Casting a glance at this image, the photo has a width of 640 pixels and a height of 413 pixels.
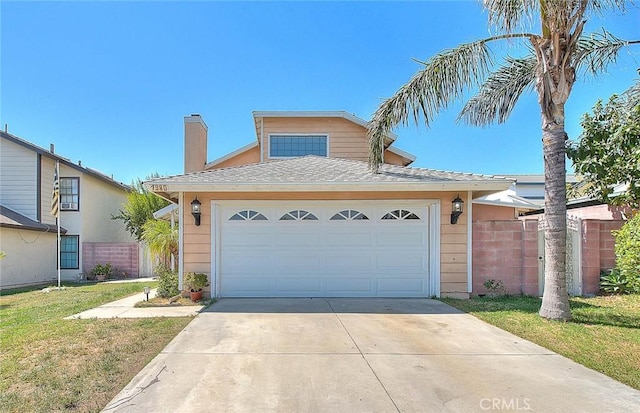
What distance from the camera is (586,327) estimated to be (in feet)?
19.5

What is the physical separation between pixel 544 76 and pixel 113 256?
17.6 meters

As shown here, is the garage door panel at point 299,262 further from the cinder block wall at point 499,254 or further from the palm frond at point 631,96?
the palm frond at point 631,96

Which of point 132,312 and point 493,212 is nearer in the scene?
point 132,312

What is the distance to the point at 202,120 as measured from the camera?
13.0m

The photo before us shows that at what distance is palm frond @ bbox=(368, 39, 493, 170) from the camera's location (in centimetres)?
701

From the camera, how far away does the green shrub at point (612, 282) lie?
26.2 feet

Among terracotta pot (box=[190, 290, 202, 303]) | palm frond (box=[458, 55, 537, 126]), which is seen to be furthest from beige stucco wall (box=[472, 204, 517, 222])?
terracotta pot (box=[190, 290, 202, 303])

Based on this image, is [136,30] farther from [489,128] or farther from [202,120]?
[489,128]

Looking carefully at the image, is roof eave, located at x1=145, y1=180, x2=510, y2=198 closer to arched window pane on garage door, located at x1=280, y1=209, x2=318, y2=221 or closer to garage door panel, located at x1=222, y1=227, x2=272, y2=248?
arched window pane on garage door, located at x1=280, y1=209, x2=318, y2=221

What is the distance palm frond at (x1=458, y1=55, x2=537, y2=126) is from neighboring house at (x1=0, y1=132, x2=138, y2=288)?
15.6 meters

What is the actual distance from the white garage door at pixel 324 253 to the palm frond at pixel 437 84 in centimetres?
213

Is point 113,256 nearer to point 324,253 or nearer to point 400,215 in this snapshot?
point 324,253

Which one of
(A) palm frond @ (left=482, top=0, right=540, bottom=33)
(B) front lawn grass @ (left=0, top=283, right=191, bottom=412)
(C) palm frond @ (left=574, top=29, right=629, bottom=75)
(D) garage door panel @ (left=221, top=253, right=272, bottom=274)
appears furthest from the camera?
(D) garage door panel @ (left=221, top=253, right=272, bottom=274)

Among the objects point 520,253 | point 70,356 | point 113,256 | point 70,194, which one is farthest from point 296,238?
point 70,194
